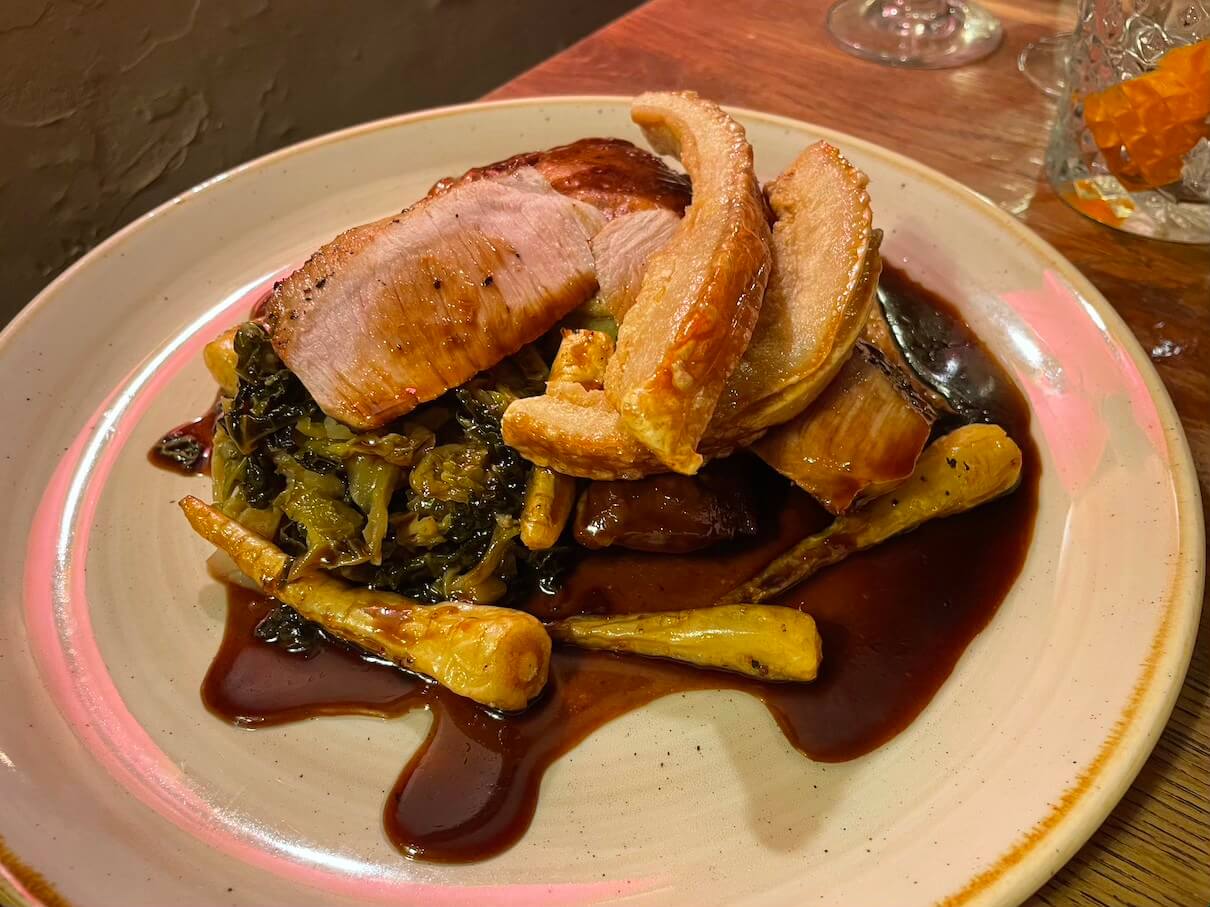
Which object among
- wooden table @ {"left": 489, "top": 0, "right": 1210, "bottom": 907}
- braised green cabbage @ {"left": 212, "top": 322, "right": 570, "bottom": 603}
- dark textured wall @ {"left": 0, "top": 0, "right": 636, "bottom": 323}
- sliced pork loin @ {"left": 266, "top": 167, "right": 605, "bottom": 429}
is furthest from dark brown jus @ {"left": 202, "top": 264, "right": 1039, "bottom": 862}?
dark textured wall @ {"left": 0, "top": 0, "right": 636, "bottom": 323}

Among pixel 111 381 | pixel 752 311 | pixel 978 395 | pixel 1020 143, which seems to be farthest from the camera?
pixel 1020 143

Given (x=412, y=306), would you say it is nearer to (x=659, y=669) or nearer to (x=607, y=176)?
(x=607, y=176)

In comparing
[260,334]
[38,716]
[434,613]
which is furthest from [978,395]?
[38,716]

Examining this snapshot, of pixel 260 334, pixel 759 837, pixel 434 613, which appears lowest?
pixel 759 837

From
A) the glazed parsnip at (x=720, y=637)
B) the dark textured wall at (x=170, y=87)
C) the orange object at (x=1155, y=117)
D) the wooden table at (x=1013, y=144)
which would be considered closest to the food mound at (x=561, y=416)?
the glazed parsnip at (x=720, y=637)

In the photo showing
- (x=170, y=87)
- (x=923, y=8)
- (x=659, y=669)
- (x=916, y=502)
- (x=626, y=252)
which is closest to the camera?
(x=659, y=669)

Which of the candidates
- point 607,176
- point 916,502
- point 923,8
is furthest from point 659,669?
point 923,8

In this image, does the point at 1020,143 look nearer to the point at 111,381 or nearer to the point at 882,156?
the point at 882,156
